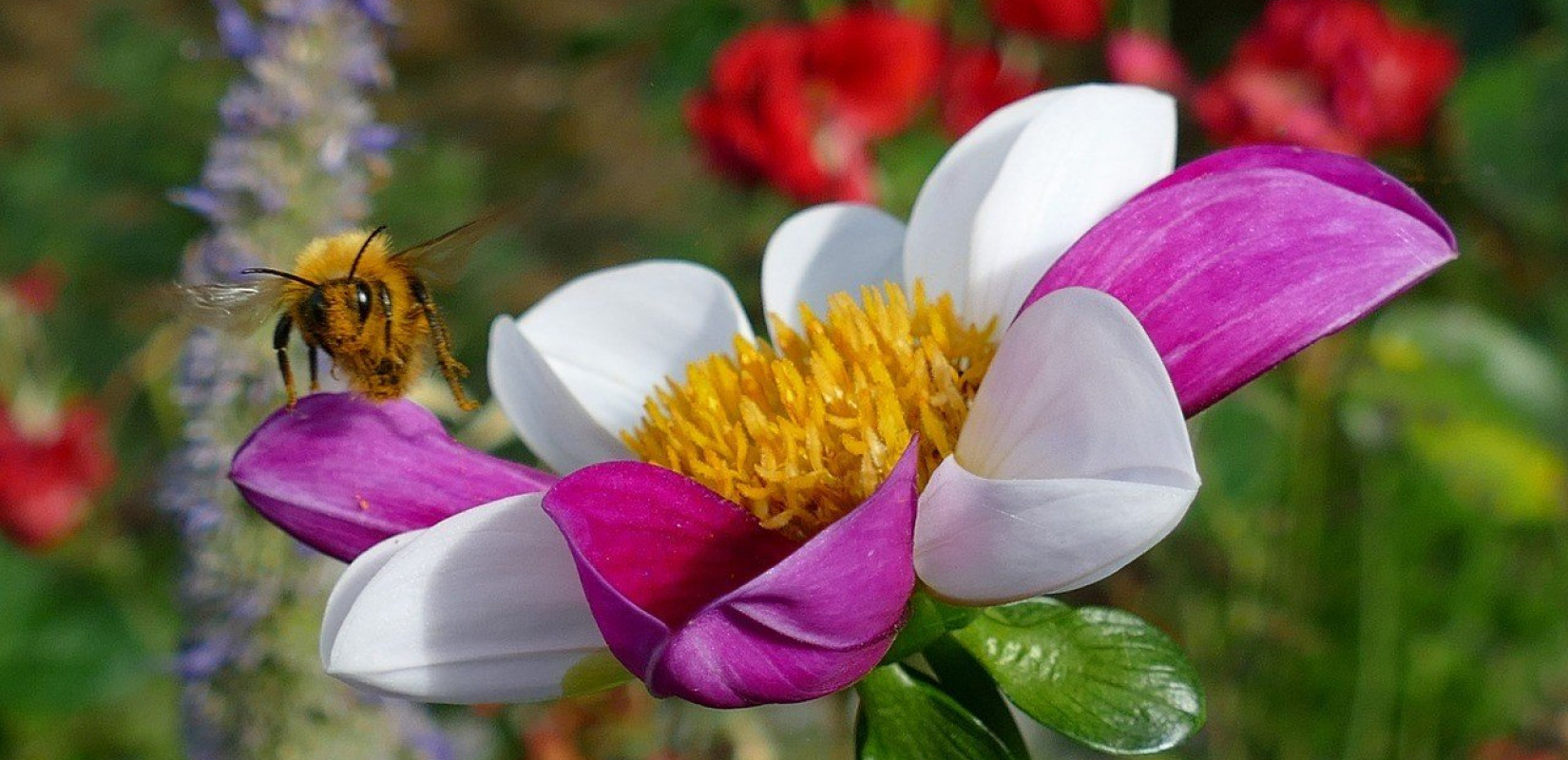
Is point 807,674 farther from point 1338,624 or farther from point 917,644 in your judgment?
point 1338,624

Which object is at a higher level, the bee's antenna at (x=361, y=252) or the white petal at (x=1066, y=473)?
the white petal at (x=1066, y=473)

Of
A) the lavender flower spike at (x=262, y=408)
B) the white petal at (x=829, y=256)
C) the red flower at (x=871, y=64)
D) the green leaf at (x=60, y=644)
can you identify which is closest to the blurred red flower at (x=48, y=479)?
the green leaf at (x=60, y=644)

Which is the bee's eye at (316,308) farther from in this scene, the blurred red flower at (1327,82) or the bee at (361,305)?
the blurred red flower at (1327,82)

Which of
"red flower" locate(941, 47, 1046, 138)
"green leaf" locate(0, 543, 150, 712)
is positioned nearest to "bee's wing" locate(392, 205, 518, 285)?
"red flower" locate(941, 47, 1046, 138)

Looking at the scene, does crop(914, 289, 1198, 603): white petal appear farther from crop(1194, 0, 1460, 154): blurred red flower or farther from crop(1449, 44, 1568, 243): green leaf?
crop(1449, 44, 1568, 243): green leaf

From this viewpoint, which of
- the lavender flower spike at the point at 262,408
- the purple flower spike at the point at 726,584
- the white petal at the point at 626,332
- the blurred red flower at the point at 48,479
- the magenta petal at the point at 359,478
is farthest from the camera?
the blurred red flower at the point at 48,479

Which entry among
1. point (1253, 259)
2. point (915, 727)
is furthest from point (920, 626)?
point (1253, 259)

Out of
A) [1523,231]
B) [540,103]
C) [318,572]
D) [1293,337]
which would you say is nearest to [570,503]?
[1293,337]
